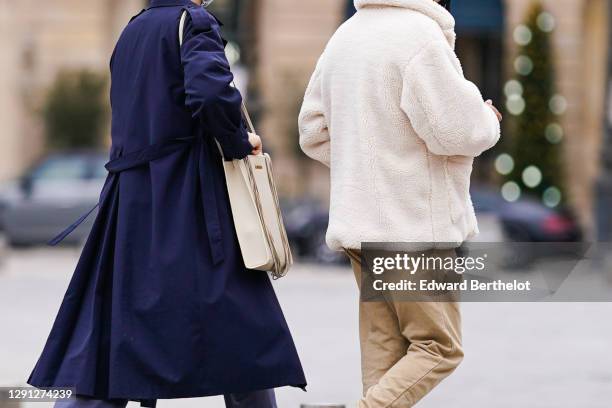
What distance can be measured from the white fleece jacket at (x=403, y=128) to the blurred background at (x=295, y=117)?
8.10 meters

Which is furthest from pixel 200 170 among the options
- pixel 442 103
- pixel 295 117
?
pixel 295 117

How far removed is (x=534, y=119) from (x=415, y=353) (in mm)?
19667

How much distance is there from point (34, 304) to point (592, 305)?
16.3 ft

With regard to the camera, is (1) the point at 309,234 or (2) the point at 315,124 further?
(1) the point at 309,234

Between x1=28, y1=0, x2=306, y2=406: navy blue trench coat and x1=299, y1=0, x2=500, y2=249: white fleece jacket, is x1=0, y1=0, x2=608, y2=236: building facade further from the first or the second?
x1=299, y1=0, x2=500, y2=249: white fleece jacket

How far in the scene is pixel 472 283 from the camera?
490 cm

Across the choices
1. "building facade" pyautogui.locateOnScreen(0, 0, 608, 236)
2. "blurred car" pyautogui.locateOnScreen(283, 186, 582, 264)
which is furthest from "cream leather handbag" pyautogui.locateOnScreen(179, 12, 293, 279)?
"building facade" pyautogui.locateOnScreen(0, 0, 608, 236)

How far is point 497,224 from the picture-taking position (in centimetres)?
1836

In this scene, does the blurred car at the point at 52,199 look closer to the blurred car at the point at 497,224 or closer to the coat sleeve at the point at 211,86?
the blurred car at the point at 497,224

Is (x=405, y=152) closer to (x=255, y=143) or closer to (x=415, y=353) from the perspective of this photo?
(x=255, y=143)

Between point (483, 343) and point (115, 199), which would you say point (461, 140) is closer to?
point (115, 199)

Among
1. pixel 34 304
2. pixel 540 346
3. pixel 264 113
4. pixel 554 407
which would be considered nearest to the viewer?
pixel 554 407

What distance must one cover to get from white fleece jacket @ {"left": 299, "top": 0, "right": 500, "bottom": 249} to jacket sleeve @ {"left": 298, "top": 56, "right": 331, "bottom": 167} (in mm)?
138

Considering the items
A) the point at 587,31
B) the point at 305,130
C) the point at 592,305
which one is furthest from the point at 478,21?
the point at 305,130
